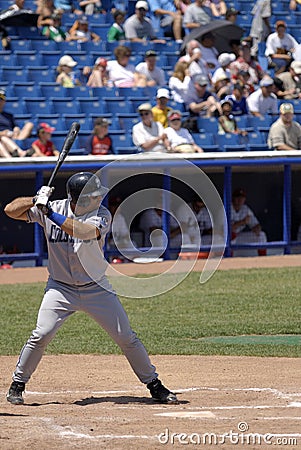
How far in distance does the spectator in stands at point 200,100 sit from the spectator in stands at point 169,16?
87.1 inches

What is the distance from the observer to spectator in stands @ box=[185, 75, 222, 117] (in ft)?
50.4

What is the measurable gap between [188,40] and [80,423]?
40.2ft

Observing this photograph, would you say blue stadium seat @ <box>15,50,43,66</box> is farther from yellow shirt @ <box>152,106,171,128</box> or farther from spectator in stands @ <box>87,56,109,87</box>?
yellow shirt @ <box>152,106,171,128</box>

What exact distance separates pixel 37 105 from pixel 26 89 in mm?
417

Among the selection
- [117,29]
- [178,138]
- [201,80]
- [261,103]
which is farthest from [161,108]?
[117,29]

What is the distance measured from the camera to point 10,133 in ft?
43.5

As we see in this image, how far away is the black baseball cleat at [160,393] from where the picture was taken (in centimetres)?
607

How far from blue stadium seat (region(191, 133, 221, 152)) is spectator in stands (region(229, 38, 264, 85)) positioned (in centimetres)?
221

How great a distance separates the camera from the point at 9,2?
1670 cm

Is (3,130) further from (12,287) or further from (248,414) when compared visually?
(248,414)

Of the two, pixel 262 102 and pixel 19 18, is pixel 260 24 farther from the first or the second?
pixel 19 18

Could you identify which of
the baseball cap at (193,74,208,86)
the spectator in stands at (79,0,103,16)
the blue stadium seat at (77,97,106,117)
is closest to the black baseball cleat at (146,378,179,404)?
the blue stadium seat at (77,97,106,117)
